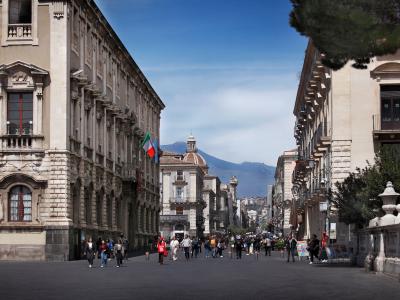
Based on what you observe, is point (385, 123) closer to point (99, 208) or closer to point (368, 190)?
point (368, 190)

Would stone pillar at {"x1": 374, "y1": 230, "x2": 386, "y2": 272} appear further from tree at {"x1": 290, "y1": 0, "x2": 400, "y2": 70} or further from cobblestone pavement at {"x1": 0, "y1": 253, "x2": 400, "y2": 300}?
tree at {"x1": 290, "y1": 0, "x2": 400, "y2": 70}

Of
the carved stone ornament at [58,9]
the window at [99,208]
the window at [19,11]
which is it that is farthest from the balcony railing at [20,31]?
the window at [99,208]

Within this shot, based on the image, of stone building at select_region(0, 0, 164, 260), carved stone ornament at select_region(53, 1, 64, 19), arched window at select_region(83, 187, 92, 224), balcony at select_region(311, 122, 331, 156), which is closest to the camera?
stone building at select_region(0, 0, 164, 260)

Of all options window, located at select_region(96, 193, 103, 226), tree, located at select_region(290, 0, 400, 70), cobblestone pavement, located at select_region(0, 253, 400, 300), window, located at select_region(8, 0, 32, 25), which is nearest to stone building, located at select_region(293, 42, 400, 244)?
window, located at select_region(96, 193, 103, 226)

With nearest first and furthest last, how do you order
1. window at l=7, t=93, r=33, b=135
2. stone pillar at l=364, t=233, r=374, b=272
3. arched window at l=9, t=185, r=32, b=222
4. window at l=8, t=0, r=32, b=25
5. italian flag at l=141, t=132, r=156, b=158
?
stone pillar at l=364, t=233, r=374, b=272 → window at l=7, t=93, r=33, b=135 → arched window at l=9, t=185, r=32, b=222 → window at l=8, t=0, r=32, b=25 → italian flag at l=141, t=132, r=156, b=158

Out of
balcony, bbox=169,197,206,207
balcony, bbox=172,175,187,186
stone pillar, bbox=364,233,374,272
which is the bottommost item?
stone pillar, bbox=364,233,374,272

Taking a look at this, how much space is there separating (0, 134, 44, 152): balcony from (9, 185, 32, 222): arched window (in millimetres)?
2040

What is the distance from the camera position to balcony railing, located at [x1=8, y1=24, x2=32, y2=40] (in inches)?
1841

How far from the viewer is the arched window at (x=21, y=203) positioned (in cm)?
4681

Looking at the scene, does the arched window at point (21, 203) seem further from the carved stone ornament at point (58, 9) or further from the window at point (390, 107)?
the window at point (390, 107)

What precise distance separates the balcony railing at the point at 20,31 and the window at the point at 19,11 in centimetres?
38

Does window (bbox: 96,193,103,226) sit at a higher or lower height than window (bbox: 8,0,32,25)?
lower

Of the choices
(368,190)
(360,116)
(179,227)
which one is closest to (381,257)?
(368,190)

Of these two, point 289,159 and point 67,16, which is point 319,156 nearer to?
point 67,16
